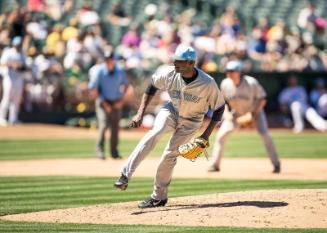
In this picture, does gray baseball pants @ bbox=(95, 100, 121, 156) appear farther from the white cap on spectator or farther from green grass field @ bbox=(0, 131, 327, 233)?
the white cap on spectator

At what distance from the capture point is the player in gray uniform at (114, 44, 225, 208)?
9461mm

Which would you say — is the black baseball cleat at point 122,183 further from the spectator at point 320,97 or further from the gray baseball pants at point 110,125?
the spectator at point 320,97

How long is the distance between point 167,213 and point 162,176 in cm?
74

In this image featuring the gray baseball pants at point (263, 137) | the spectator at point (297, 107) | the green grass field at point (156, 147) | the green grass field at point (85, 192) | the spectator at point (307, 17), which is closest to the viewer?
the green grass field at point (85, 192)

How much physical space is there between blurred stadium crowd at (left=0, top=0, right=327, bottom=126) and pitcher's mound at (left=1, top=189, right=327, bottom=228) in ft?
40.6

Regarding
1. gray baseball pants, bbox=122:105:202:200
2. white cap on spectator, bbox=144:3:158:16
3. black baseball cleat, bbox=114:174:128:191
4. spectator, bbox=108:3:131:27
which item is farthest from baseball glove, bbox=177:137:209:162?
white cap on spectator, bbox=144:3:158:16

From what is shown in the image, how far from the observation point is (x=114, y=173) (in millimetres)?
14164

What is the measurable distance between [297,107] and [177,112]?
14.7 m

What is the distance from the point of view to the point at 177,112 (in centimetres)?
975

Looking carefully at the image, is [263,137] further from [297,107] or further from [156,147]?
[297,107]

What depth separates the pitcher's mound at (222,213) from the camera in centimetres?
865

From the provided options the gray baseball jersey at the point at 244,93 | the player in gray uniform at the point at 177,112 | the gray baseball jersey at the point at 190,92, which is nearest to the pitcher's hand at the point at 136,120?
the player in gray uniform at the point at 177,112

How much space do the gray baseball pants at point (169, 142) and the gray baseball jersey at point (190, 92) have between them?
0.11 meters

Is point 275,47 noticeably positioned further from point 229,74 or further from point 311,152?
point 229,74
